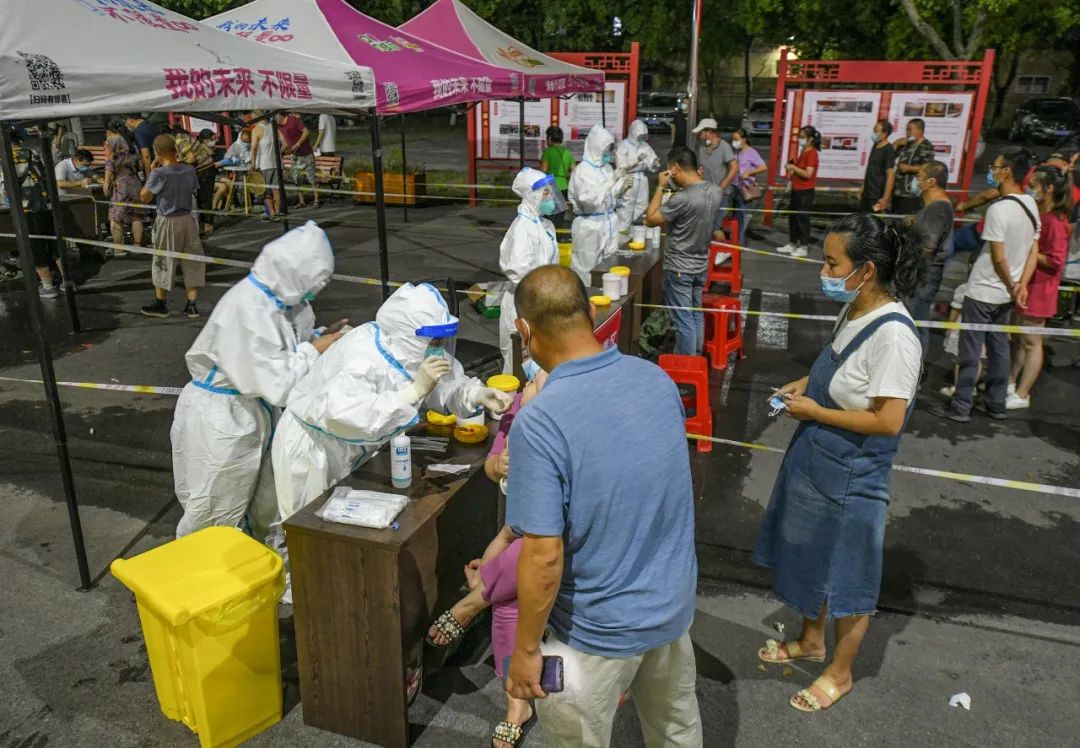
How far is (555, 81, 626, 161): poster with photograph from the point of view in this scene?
14.2 metres

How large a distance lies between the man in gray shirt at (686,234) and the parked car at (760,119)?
23.0 meters

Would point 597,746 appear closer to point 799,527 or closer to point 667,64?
point 799,527

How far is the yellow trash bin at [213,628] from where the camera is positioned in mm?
2965

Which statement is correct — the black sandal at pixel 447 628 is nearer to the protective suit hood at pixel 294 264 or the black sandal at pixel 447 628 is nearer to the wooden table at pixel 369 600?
the wooden table at pixel 369 600

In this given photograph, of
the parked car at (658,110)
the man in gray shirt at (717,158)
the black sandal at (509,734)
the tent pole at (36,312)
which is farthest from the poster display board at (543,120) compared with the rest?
the parked car at (658,110)

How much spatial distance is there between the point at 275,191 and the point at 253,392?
12.6 m

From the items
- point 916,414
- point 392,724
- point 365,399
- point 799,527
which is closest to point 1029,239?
point 916,414

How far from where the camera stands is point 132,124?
12.6 meters

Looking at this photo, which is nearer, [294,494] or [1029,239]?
[294,494]

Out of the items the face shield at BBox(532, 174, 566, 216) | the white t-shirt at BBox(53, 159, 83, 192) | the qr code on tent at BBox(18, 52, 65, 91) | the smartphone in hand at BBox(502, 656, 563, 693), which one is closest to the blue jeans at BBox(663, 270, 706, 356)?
the face shield at BBox(532, 174, 566, 216)

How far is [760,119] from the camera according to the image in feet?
93.9

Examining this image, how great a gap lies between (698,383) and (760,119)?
25.3m

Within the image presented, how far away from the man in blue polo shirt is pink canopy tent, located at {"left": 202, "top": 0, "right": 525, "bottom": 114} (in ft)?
16.0

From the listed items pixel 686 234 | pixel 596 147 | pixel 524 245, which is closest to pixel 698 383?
pixel 686 234
